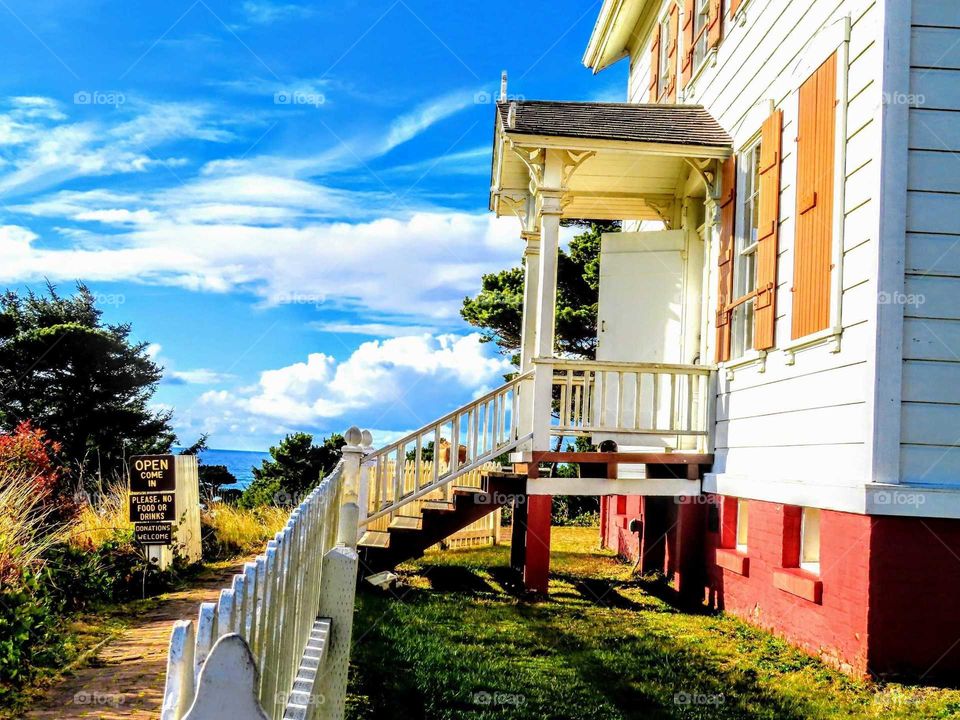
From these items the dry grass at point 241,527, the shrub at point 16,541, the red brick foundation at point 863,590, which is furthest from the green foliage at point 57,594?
the red brick foundation at point 863,590

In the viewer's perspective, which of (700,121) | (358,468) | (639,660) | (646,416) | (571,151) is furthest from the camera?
(646,416)

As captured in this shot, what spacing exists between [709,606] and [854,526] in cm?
358

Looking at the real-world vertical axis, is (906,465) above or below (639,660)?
above

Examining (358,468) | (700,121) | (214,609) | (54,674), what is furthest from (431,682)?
(700,121)

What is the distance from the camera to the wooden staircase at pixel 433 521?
33.9 feet

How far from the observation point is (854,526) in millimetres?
6270

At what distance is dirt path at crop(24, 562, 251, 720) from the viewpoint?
5623mm

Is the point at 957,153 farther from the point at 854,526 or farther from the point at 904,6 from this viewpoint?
the point at 854,526

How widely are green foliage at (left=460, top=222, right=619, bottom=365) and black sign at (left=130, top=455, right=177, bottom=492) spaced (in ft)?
42.5

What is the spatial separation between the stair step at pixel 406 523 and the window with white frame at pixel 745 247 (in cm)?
405

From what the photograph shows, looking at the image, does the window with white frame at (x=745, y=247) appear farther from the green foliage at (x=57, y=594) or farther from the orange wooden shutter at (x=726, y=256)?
the green foliage at (x=57, y=594)

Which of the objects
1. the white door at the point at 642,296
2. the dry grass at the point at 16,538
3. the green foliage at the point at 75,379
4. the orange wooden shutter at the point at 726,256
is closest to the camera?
the dry grass at the point at 16,538

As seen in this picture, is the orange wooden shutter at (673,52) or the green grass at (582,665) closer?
the green grass at (582,665)

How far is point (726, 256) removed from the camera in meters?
9.72
